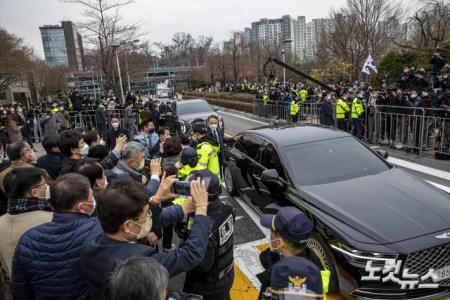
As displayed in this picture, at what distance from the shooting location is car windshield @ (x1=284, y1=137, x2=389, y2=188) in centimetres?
453

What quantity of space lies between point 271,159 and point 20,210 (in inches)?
133

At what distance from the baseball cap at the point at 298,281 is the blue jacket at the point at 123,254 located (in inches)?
19.9

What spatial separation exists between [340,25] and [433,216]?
2535cm

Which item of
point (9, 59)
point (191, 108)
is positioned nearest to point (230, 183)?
point (191, 108)

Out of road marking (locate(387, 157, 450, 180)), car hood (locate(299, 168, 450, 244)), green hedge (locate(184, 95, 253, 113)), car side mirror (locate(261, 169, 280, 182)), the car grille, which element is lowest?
road marking (locate(387, 157, 450, 180))

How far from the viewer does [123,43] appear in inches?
731

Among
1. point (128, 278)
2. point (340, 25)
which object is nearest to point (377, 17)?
point (340, 25)

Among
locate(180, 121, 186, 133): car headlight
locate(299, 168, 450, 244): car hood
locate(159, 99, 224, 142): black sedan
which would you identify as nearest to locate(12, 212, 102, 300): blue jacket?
locate(299, 168, 450, 244): car hood

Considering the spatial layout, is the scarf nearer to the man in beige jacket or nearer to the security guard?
the man in beige jacket

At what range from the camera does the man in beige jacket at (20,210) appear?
2.67m

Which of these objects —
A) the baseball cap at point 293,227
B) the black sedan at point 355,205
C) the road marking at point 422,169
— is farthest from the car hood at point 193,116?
the baseball cap at point 293,227

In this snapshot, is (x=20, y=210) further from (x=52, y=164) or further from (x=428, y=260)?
(x=428, y=260)

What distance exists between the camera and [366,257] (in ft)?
10.4

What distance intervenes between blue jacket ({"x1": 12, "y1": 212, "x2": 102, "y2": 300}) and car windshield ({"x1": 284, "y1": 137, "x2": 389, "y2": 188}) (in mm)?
2875
